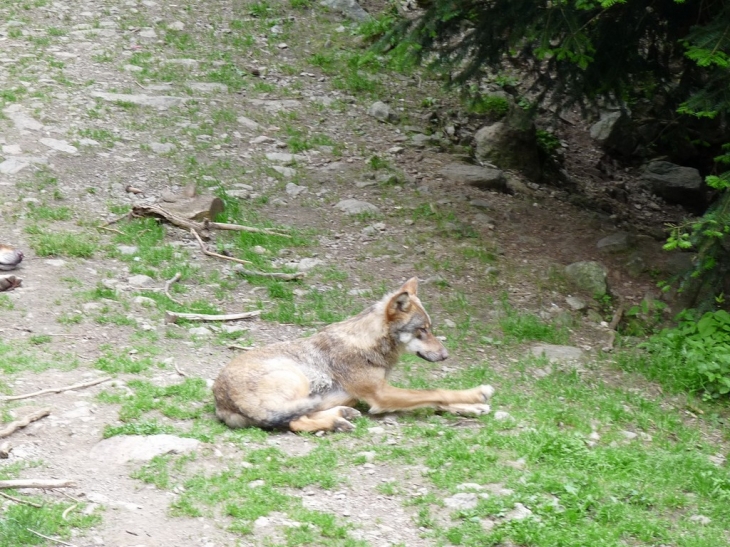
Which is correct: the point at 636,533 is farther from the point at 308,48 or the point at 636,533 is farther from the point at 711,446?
the point at 308,48

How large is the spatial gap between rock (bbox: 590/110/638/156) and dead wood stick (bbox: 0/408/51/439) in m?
11.4

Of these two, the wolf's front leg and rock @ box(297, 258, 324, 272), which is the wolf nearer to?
the wolf's front leg

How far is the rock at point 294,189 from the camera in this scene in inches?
483

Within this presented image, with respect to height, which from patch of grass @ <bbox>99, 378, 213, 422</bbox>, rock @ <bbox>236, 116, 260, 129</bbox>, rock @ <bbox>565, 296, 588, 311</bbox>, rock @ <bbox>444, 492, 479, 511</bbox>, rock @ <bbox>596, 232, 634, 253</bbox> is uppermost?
rock @ <bbox>236, 116, 260, 129</bbox>

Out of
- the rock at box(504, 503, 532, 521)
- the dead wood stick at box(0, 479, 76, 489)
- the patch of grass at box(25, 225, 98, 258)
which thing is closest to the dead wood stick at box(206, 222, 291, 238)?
the patch of grass at box(25, 225, 98, 258)

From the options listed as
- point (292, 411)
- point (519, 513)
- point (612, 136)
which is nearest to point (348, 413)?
point (292, 411)

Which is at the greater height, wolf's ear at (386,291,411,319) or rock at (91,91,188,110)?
wolf's ear at (386,291,411,319)

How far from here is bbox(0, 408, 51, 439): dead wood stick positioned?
21.1ft

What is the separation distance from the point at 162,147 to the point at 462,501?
8369mm

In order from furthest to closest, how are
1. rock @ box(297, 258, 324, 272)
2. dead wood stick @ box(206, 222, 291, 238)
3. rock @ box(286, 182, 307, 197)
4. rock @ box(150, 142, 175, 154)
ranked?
rock @ box(150, 142, 175, 154)
rock @ box(286, 182, 307, 197)
dead wood stick @ box(206, 222, 291, 238)
rock @ box(297, 258, 324, 272)

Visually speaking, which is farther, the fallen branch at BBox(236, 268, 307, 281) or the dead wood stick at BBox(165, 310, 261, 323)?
the fallen branch at BBox(236, 268, 307, 281)

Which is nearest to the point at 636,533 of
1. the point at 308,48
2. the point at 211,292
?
the point at 211,292

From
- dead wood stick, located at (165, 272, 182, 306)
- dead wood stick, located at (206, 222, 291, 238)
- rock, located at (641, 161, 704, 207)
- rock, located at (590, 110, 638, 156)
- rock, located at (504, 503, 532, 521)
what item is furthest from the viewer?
rock, located at (590, 110, 638, 156)

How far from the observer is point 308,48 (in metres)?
16.4
